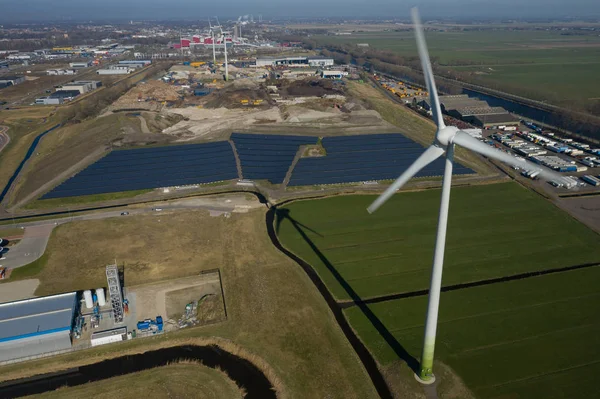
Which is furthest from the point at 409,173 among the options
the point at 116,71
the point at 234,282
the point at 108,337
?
the point at 116,71

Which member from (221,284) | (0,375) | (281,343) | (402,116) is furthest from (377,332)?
(402,116)

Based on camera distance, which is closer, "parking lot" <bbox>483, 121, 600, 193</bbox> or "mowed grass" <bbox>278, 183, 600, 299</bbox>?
"mowed grass" <bbox>278, 183, 600, 299</bbox>

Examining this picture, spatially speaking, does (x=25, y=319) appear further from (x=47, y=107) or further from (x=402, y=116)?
(x=47, y=107)

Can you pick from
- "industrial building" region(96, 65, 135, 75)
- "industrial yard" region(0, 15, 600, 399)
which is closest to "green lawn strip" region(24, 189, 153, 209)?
"industrial yard" region(0, 15, 600, 399)

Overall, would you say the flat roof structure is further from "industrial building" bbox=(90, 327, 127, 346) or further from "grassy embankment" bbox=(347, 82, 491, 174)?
"industrial building" bbox=(90, 327, 127, 346)

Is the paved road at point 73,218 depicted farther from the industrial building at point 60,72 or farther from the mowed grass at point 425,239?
the industrial building at point 60,72

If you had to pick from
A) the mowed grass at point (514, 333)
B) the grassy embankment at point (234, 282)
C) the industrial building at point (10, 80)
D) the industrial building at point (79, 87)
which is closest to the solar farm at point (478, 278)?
the mowed grass at point (514, 333)

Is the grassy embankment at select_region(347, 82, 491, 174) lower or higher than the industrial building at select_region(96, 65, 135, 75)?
lower
